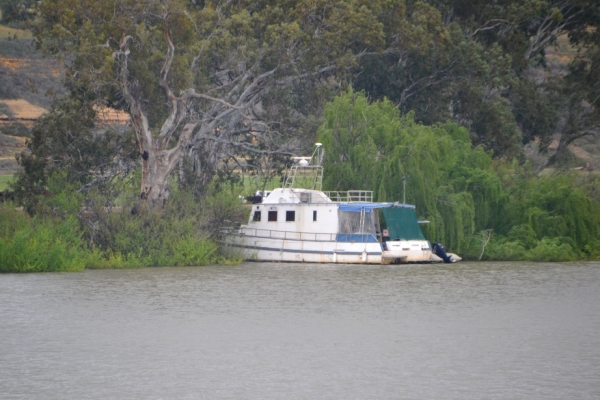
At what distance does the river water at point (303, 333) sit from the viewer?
18.0m

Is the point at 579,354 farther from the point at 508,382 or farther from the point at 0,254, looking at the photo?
the point at 0,254

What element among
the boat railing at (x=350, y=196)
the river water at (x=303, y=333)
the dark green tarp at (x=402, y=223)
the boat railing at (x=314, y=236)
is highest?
the boat railing at (x=350, y=196)

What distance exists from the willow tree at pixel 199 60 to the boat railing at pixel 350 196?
175 inches

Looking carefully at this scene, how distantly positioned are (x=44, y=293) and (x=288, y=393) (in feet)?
41.8

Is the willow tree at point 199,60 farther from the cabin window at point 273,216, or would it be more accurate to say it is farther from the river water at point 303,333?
the river water at point 303,333

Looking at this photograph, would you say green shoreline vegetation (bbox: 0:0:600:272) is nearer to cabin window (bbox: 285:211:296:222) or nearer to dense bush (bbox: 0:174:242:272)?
dense bush (bbox: 0:174:242:272)

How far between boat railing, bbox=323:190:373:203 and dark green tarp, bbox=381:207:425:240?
1.32m

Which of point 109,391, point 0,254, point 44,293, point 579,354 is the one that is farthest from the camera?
point 0,254

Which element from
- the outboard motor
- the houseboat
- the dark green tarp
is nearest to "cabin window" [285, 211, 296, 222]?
the houseboat

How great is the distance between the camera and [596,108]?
53.7 meters

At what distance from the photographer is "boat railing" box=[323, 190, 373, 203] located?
36.5m

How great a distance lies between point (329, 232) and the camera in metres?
35.5

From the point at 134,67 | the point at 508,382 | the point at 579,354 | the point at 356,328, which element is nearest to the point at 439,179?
the point at 134,67

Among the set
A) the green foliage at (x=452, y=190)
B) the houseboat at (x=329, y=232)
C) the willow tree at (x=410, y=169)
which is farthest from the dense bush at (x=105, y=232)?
the green foliage at (x=452, y=190)
